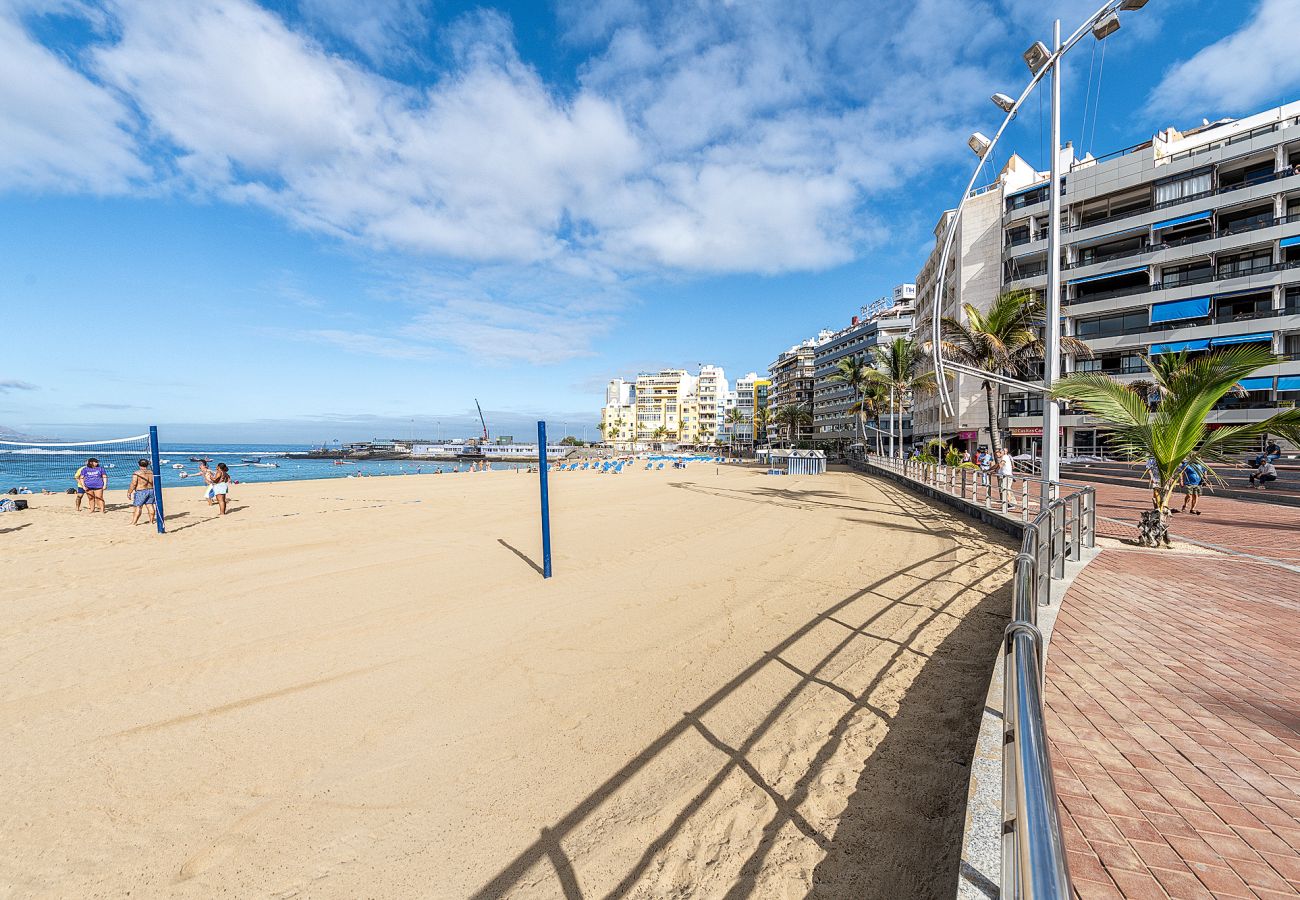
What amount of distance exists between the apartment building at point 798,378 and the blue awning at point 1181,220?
6430 centimetres

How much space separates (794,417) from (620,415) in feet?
230

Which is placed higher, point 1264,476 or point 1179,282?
point 1179,282

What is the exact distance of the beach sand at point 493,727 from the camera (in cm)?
300

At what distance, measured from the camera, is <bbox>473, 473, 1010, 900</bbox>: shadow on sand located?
2820mm

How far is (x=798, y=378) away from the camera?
357ft

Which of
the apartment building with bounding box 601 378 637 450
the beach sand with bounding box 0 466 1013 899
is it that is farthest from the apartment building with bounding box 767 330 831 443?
the beach sand with bounding box 0 466 1013 899

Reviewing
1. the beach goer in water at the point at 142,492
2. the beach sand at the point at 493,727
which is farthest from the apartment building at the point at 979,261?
the beach goer in water at the point at 142,492

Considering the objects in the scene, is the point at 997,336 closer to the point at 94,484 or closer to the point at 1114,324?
the point at 94,484

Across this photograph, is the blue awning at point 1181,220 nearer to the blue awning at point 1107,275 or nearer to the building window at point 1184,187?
the building window at point 1184,187

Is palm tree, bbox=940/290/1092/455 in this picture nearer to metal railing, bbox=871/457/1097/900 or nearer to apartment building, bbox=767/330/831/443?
metal railing, bbox=871/457/1097/900

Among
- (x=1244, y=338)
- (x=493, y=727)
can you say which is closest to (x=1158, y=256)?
(x=1244, y=338)

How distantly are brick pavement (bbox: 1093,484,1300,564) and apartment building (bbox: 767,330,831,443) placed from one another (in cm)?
8636

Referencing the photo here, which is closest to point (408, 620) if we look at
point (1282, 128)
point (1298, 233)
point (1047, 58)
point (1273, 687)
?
point (1273, 687)

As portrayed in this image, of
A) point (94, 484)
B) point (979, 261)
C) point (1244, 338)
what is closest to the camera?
point (94, 484)
